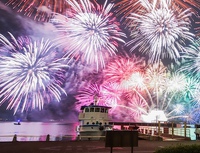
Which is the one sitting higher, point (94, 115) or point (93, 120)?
point (94, 115)

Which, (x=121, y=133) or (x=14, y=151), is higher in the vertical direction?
(x=121, y=133)

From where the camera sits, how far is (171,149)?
12109 millimetres

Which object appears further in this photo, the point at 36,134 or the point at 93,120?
the point at 36,134

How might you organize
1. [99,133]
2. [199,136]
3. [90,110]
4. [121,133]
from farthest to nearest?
1. [90,110]
2. [99,133]
3. [199,136]
4. [121,133]

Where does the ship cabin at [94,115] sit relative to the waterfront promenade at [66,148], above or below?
above

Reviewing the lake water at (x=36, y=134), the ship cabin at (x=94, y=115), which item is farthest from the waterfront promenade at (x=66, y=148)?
the ship cabin at (x=94, y=115)

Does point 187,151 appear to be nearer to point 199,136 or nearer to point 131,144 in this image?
point 131,144

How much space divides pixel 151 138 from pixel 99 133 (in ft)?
58.6

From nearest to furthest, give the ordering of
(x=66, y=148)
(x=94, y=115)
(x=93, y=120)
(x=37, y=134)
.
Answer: (x=66, y=148) < (x=93, y=120) < (x=94, y=115) < (x=37, y=134)

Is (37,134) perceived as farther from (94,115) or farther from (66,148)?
(66,148)

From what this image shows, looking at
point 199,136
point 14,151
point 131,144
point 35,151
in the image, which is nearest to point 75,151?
point 35,151

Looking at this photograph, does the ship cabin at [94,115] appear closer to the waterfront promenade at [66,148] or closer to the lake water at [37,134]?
the lake water at [37,134]

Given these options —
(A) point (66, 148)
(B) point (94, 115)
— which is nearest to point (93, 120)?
(B) point (94, 115)

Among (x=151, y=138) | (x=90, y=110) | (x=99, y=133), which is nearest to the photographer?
(x=151, y=138)
